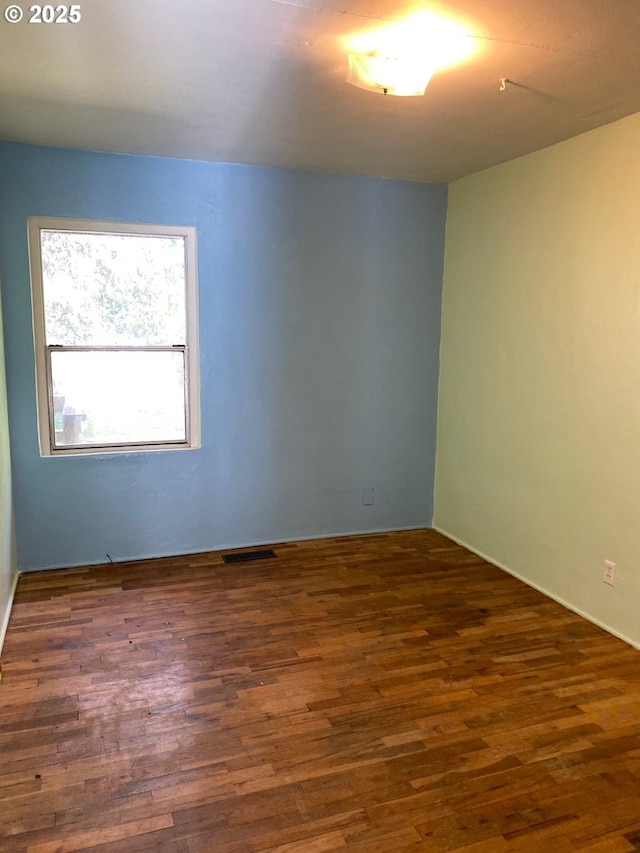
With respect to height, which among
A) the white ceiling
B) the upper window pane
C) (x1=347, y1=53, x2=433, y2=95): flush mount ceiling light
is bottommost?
the upper window pane

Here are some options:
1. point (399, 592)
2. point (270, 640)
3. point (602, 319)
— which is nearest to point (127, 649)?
point (270, 640)

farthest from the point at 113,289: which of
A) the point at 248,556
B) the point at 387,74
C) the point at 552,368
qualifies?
the point at 552,368

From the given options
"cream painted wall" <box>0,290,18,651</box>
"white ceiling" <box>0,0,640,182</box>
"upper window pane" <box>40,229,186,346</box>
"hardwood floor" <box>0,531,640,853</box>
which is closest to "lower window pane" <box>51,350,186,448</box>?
"upper window pane" <box>40,229,186,346</box>

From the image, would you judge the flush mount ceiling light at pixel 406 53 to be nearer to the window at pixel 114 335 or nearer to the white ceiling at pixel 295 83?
the white ceiling at pixel 295 83

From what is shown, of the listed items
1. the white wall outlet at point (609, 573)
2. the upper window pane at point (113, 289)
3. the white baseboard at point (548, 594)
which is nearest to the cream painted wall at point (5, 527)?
the upper window pane at point (113, 289)

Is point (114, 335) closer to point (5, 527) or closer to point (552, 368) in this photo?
point (5, 527)

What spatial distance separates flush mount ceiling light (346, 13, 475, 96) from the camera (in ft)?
6.78

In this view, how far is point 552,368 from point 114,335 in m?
2.61

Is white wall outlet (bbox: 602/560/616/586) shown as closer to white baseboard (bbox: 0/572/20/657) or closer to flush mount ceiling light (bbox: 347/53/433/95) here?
flush mount ceiling light (bbox: 347/53/433/95)

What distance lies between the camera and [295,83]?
251cm

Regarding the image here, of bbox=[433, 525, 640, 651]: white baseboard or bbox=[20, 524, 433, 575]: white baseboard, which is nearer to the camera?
bbox=[433, 525, 640, 651]: white baseboard

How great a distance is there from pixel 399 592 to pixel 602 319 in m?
1.85

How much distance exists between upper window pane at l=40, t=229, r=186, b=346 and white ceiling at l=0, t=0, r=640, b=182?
539mm

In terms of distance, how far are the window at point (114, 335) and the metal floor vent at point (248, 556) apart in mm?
784
